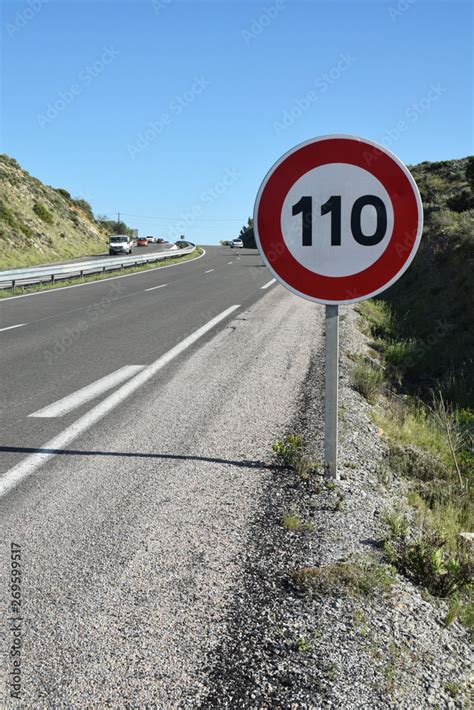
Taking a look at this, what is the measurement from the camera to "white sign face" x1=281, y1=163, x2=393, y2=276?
345 cm

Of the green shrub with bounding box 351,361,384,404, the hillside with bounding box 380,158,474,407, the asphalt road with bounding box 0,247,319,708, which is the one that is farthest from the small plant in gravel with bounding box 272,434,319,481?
the hillside with bounding box 380,158,474,407

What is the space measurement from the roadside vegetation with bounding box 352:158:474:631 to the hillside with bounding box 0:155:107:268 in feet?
88.6

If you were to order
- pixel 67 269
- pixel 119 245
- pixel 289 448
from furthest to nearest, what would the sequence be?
1. pixel 119 245
2. pixel 67 269
3. pixel 289 448

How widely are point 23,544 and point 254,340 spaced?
6693 mm

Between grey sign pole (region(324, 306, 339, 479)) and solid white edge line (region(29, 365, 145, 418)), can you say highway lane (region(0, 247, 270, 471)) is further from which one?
grey sign pole (region(324, 306, 339, 479))

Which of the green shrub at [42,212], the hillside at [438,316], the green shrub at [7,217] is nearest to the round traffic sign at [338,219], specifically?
the hillside at [438,316]

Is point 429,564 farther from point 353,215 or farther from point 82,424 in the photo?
point 82,424

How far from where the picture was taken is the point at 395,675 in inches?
84.0

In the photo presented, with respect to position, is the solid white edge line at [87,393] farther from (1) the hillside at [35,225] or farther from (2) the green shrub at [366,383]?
(1) the hillside at [35,225]

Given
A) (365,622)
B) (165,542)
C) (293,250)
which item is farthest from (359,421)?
(365,622)

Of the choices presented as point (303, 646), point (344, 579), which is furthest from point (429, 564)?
point (303, 646)

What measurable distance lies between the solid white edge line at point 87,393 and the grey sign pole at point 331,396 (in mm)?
2543

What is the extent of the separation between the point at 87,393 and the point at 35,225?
152 feet

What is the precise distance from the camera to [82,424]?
16.8 ft
